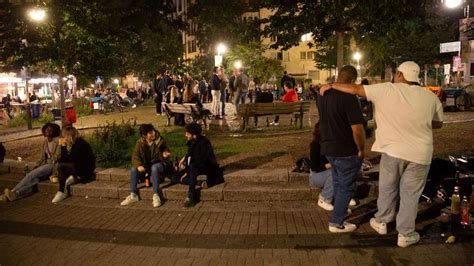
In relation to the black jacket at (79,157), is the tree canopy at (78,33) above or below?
above

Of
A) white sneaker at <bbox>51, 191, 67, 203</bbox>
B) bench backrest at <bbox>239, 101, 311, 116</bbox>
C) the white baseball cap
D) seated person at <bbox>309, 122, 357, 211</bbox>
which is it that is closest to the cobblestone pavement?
seated person at <bbox>309, 122, 357, 211</bbox>

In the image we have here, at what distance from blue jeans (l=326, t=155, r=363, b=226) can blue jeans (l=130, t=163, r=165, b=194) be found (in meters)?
2.99

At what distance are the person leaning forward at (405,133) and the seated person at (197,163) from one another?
8.69ft

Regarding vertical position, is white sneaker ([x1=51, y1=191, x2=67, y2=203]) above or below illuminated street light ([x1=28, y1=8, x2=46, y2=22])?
below

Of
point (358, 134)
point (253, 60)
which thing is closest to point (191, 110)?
point (358, 134)

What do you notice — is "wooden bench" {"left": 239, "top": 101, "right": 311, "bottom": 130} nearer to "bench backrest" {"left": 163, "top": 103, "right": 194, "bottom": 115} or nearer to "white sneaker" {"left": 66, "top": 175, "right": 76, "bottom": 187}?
"bench backrest" {"left": 163, "top": 103, "right": 194, "bottom": 115}

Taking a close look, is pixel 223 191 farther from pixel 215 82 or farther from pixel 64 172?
pixel 215 82

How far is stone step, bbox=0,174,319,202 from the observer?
6727mm

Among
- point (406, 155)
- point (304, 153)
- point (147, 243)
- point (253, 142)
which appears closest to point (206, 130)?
point (253, 142)

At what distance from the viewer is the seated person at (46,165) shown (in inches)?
310

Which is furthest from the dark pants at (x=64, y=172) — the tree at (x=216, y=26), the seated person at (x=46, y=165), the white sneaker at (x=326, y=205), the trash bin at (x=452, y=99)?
the tree at (x=216, y=26)

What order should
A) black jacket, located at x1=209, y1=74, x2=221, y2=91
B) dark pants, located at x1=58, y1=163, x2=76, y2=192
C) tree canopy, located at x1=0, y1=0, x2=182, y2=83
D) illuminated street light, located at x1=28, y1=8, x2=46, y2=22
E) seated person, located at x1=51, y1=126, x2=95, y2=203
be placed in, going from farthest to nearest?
black jacket, located at x1=209, y1=74, x2=221, y2=91
tree canopy, located at x1=0, y1=0, x2=182, y2=83
illuminated street light, located at x1=28, y1=8, x2=46, y2=22
seated person, located at x1=51, y1=126, x2=95, y2=203
dark pants, located at x1=58, y1=163, x2=76, y2=192

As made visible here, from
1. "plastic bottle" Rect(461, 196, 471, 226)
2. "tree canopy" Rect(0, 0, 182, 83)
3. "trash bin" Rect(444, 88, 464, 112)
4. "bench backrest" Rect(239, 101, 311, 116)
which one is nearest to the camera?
"plastic bottle" Rect(461, 196, 471, 226)

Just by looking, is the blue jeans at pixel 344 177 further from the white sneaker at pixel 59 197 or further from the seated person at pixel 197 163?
the white sneaker at pixel 59 197
